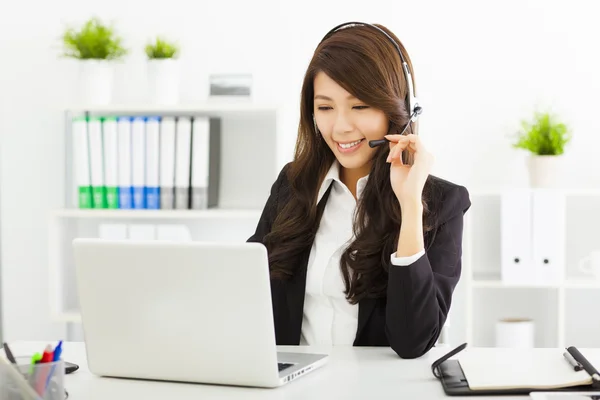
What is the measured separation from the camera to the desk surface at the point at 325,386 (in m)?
1.30

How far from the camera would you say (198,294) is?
51.2 inches

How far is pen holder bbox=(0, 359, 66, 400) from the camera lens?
1.17 metres

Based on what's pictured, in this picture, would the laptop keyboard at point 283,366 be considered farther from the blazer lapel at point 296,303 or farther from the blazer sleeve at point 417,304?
the blazer lapel at point 296,303

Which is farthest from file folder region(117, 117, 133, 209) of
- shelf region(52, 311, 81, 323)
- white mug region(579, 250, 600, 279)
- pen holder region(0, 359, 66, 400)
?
pen holder region(0, 359, 66, 400)

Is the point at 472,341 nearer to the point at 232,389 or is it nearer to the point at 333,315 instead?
the point at 333,315

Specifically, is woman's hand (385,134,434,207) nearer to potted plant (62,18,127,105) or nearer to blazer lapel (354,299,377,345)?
blazer lapel (354,299,377,345)

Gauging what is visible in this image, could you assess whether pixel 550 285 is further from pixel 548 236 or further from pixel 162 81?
pixel 162 81

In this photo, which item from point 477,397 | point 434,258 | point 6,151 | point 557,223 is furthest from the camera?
point 6,151

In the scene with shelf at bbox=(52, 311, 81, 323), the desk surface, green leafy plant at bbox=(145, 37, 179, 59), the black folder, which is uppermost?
green leafy plant at bbox=(145, 37, 179, 59)

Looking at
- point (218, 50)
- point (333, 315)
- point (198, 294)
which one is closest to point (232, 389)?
point (198, 294)

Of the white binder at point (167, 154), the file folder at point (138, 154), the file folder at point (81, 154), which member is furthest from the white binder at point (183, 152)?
the file folder at point (81, 154)

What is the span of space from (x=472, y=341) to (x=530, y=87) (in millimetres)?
1052

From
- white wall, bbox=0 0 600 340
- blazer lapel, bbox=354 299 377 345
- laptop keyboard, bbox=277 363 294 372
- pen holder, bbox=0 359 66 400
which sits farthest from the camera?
white wall, bbox=0 0 600 340

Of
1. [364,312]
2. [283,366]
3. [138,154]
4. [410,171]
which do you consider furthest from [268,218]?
[138,154]
